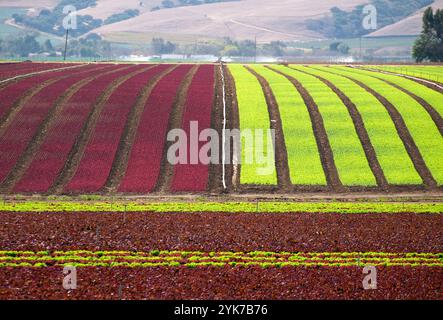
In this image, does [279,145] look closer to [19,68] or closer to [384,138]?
[384,138]

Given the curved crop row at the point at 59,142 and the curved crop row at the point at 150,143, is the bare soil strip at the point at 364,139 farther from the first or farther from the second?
the curved crop row at the point at 59,142

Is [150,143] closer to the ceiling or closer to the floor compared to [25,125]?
closer to the floor

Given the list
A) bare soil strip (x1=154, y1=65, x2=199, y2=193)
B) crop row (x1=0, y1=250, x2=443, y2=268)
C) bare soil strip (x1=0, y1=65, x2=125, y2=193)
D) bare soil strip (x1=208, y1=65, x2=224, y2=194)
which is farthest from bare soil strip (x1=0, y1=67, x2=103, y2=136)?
crop row (x1=0, y1=250, x2=443, y2=268)

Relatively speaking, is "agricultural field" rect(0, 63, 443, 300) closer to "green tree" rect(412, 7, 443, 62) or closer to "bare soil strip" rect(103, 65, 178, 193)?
"bare soil strip" rect(103, 65, 178, 193)

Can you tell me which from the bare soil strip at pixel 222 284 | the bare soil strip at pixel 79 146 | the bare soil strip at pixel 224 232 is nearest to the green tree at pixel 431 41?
the bare soil strip at pixel 79 146

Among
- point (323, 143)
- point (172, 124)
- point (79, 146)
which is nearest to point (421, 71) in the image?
point (323, 143)
